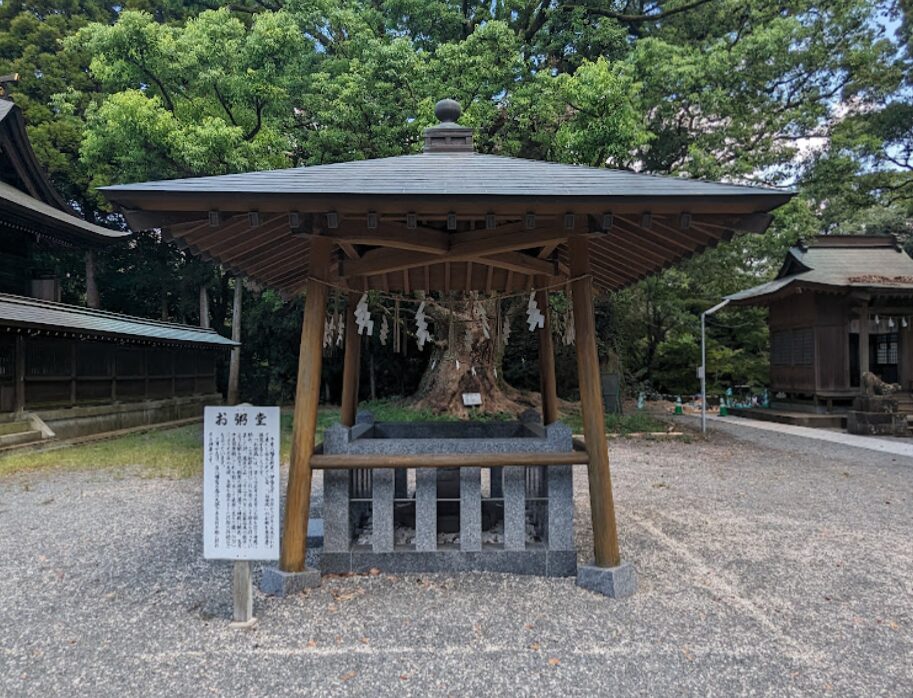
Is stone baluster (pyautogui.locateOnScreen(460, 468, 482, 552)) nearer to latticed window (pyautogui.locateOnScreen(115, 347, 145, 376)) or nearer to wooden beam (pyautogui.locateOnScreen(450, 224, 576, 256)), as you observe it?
wooden beam (pyautogui.locateOnScreen(450, 224, 576, 256))

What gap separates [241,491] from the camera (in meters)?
3.30

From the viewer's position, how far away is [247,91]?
1234cm

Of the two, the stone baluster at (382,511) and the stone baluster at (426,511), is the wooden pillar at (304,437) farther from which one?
the stone baluster at (426,511)

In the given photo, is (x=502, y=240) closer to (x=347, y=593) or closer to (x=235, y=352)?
(x=347, y=593)

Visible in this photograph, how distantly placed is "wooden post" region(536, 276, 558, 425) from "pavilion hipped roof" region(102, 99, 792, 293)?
1.86 ft

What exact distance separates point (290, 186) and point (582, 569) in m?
3.33

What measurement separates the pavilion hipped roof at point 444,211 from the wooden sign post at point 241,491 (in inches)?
48.6

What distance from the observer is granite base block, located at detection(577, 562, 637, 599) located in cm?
361

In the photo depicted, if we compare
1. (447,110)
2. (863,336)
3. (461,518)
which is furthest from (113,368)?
(863,336)

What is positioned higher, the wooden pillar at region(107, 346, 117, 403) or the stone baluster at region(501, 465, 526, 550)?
the wooden pillar at region(107, 346, 117, 403)

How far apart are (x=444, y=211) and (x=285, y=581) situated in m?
2.73

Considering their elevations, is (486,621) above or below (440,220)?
below

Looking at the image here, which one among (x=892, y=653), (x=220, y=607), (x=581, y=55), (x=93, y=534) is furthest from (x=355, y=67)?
(x=892, y=653)

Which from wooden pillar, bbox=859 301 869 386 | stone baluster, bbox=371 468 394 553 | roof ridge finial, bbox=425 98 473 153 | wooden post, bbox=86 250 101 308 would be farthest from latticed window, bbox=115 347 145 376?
wooden pillar, bbox=859 301 869 386
